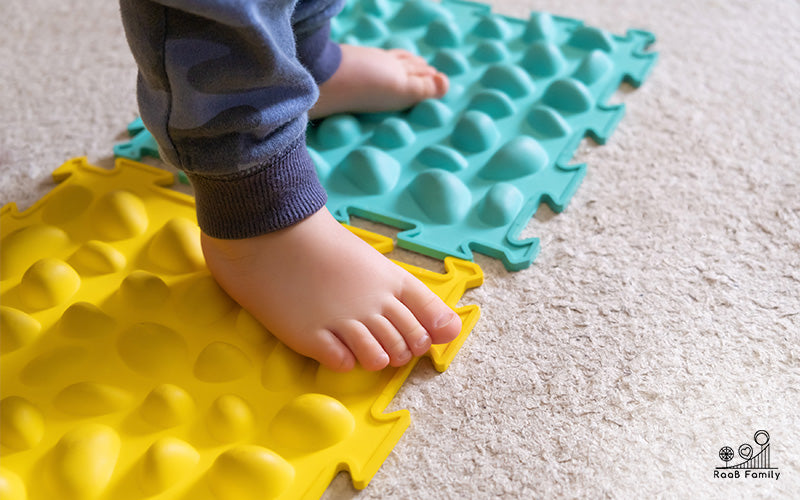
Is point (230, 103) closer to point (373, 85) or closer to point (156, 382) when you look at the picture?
point (156, 382)

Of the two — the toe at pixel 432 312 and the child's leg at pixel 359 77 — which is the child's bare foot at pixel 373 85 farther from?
the toe at pixel 432 312

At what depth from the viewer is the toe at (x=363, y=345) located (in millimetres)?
604

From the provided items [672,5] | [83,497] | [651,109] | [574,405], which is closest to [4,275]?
[83,497]

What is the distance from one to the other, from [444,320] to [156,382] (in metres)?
0.25

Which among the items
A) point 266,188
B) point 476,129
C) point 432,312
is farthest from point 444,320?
point 476,129

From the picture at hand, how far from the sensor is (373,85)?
889 mm

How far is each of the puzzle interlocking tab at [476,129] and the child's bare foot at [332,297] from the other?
11 cm

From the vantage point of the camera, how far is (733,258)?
2.36ft

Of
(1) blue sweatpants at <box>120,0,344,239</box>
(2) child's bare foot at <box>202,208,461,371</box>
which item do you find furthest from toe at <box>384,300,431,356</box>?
(1) blue sweatpants at <box>120,0,344,239</box>

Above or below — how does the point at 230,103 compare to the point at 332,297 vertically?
above

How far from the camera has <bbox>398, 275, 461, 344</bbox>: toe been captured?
2.05 ft

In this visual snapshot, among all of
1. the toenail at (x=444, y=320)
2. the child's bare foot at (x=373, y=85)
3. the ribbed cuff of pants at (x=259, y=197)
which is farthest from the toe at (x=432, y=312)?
the child's bare foot at (x=373, y=85)

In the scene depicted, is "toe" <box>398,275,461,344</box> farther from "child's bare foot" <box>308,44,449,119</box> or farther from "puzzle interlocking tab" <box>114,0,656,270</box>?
"child's bare foot" <box>308,44,449,119</box>

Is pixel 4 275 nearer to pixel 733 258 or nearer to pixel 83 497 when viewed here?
pixel 83 497
